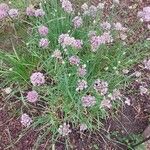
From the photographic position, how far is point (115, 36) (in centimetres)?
328

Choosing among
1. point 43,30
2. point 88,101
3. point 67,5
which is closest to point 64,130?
point 88,101

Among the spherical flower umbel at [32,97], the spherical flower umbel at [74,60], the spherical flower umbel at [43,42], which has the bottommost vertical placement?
the spherical flower umbel at [32,97]

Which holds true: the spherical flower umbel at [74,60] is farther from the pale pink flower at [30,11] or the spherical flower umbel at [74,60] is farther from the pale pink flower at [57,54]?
the pale pink flower at [30,11]

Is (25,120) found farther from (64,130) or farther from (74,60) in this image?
(74,60)

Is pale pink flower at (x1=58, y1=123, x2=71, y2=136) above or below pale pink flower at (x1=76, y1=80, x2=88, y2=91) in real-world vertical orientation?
below

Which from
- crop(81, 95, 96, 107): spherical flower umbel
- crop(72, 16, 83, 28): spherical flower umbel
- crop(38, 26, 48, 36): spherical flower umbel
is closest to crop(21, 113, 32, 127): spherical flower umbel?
crop(81, 95, 96, 107): spherical flower umbel

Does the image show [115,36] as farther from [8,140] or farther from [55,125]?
[8,140]

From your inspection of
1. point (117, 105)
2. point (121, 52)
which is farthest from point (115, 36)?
point (117, 105)

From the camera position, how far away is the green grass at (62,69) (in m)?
3.03

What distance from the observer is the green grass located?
3029 millimetres

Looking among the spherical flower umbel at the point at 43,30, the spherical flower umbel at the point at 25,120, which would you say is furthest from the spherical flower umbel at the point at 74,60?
the spherical flower umbel at the point at 25,120

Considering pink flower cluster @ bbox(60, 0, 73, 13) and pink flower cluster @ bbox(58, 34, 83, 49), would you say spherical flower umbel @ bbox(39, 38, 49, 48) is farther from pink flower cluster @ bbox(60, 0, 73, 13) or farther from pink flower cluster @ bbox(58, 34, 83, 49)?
pink flower cluster @ bbox(60, 0, 73, 13)

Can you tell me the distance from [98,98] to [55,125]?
0.38 m

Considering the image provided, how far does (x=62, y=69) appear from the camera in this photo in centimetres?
302
